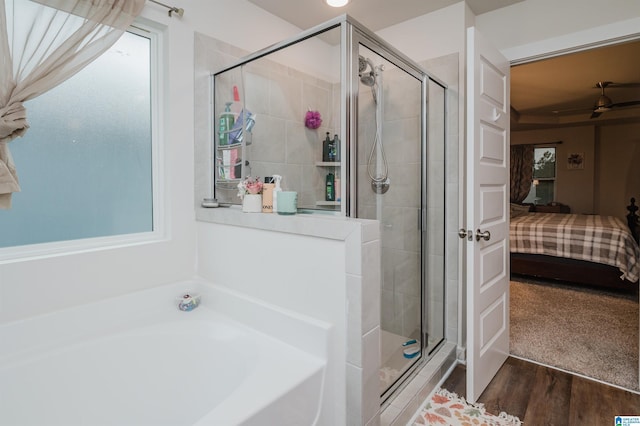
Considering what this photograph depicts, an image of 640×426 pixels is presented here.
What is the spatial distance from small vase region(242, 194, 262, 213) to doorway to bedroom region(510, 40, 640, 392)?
2.07 m

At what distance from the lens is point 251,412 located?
1.10 metres

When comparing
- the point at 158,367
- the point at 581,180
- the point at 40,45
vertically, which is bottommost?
the point at 158,367

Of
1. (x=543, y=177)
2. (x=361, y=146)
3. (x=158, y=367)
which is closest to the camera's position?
(x=158, y=367)

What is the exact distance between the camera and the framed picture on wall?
6512 millimetres

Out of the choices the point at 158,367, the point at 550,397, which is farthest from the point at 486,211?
the point at 158,367

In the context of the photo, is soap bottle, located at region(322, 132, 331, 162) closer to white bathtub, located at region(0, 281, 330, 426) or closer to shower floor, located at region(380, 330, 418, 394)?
white bathtub, located at region(0, 281, 330, 426)

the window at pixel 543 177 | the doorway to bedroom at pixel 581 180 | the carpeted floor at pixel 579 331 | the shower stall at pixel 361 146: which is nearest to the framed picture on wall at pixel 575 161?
the doorway to bedroom at pixel 581 180

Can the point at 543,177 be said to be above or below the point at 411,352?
above

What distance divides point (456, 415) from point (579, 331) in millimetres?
1753

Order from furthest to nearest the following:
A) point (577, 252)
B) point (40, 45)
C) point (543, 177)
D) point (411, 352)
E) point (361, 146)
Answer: point (543, 177), point (577, 252), point (411, 352), point (361, 146), point (40, 45)

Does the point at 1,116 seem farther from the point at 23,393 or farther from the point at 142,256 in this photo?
the point at 23,393

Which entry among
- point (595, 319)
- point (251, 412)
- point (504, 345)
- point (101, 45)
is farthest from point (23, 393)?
point (595, 319)

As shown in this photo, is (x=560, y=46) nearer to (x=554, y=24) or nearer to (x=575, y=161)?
(x=554, y=24)

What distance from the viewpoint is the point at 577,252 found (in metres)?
3.95
